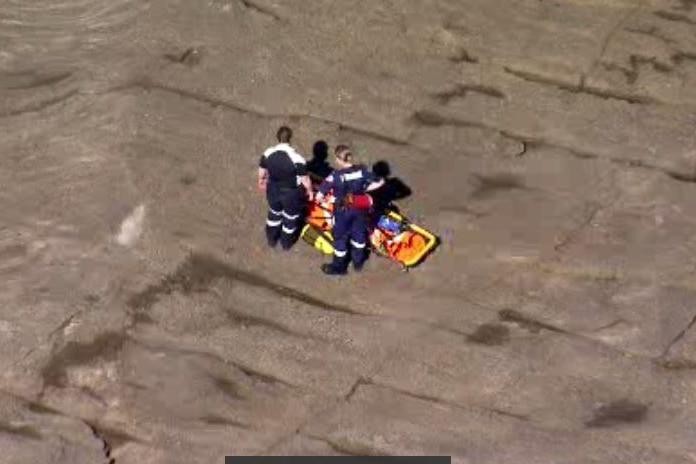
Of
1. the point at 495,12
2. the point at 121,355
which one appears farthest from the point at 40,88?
the point at 495,12

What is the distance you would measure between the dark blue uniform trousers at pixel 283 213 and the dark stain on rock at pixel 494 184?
111 inches

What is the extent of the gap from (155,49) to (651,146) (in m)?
8.23

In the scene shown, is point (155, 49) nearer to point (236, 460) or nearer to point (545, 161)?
point (545, 161)

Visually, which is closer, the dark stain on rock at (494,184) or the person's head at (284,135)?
the person's head at (284,135)

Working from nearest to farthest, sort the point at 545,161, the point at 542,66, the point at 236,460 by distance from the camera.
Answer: the point at 236,460
the point at 545,161
the point at 542,66

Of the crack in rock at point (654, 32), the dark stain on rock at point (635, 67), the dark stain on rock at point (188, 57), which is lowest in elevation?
the dark stain on rock at point (188, 57)

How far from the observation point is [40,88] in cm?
1991

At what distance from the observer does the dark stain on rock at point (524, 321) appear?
15.7 meters

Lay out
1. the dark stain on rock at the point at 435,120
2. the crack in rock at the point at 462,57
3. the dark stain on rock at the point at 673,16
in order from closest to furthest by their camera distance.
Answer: the dark stain on rock at the point at 435,120, the crack in rock at the point at 462,57, the dark stain on rock at the point at 673,16

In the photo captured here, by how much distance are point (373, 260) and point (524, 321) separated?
7.62 feet

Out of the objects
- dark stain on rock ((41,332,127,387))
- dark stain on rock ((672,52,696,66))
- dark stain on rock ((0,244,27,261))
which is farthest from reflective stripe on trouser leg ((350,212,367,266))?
dark stain on rock ((672,52,696,66))

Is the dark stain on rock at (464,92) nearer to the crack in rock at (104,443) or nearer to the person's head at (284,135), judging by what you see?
the person's head at (284,135)

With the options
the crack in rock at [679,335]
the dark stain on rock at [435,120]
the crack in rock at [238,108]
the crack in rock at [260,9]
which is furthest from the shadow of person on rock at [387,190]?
the crack in rock at [679,335]

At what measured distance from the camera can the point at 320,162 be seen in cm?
1834
